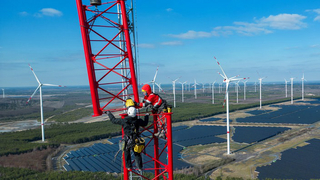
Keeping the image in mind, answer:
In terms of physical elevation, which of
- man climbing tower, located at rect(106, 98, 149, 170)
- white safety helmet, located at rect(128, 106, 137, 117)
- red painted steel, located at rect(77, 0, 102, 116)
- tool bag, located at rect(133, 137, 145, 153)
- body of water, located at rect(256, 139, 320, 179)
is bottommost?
body of water, located at rect(256, 139, 320, 179)

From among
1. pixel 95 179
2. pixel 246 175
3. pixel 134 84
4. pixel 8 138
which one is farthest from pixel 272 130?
pixel 8 138

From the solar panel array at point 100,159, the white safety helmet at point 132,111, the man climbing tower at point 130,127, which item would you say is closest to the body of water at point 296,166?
the solar panel array at point 100,159

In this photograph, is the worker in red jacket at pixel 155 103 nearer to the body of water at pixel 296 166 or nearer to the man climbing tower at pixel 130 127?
the man climbing tower at pixel 130 127

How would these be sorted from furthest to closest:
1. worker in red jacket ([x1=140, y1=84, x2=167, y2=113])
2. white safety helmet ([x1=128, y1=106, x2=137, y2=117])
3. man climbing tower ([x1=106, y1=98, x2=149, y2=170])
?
worker in red jacket ([x1=140, y1=84, x2=167, y2=113]) → man climbing tower ([x1=106, y1=98, x2=149, y2=170]) → white safety helmet ([x1=128, y1=106, x2=137, y2=117])

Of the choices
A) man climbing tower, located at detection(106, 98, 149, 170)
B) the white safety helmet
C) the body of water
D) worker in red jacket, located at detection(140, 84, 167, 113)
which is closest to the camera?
the white safety helmet

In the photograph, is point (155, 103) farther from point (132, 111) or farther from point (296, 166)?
point (296, 166)

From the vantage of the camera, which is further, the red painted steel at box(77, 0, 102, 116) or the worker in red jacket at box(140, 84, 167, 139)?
the red painted steel at box(77, 0, 102, 116)

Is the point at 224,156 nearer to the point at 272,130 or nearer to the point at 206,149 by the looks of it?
the point at 206,149

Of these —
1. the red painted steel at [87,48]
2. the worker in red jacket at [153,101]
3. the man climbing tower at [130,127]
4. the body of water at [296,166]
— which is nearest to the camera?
the man climbing tower at [130,127]

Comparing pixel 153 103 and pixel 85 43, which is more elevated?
pixel 85 43

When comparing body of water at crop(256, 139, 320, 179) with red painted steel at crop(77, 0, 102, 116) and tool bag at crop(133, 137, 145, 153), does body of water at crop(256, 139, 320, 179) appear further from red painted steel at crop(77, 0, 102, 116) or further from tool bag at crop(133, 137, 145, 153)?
red painted steel at crop(77, 0, 102, 116)

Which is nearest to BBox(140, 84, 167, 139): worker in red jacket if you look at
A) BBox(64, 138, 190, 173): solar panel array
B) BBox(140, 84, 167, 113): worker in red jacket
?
BBox(140, 84, 167, 113): worker in red jacket
